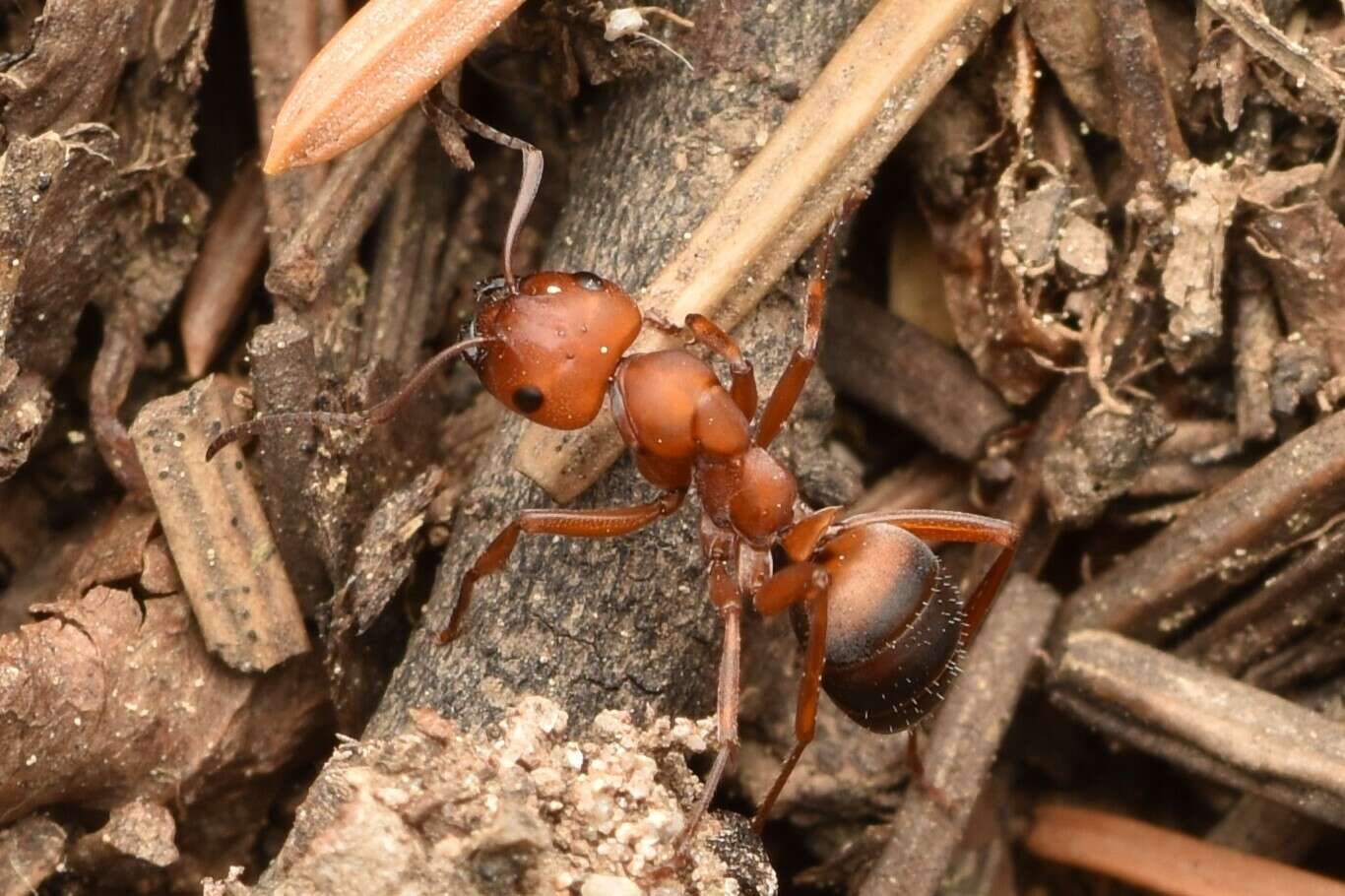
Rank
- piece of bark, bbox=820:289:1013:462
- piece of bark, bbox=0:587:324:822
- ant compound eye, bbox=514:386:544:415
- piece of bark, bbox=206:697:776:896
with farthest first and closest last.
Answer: piece of bark, bbox=820:289:1013:462
ant compound eye, bbox=514:386:544:415
piece of bark, bbox=0:587:324:822
piece of bark, bbox=206:697:776:896

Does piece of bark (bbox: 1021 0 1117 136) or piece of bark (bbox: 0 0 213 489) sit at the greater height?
piece of bark (bbox: 1021 0 1117 136)

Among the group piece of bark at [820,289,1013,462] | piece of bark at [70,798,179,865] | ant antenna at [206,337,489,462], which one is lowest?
piece of bark at [70,798,179,865]

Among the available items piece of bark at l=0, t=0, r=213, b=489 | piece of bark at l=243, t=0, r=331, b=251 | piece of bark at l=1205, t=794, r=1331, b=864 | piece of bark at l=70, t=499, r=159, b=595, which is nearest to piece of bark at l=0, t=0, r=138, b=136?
piece of bark at l=0, t=0, r=213, b=489

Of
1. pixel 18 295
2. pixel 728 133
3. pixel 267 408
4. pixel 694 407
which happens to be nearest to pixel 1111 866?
pixel 694 407

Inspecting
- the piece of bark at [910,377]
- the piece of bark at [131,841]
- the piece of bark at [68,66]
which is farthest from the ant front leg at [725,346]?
the piece of bark at [131,841]

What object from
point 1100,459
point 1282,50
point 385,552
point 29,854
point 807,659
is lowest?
point 29,854

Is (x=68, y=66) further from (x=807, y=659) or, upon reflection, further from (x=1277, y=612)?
(x=1277, y=612)

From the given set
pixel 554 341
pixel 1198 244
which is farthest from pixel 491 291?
pixel 1198 244

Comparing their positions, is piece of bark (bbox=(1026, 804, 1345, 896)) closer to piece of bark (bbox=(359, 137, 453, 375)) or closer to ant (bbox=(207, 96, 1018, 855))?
ant (bbox=(207, 96, 1018, 855))
